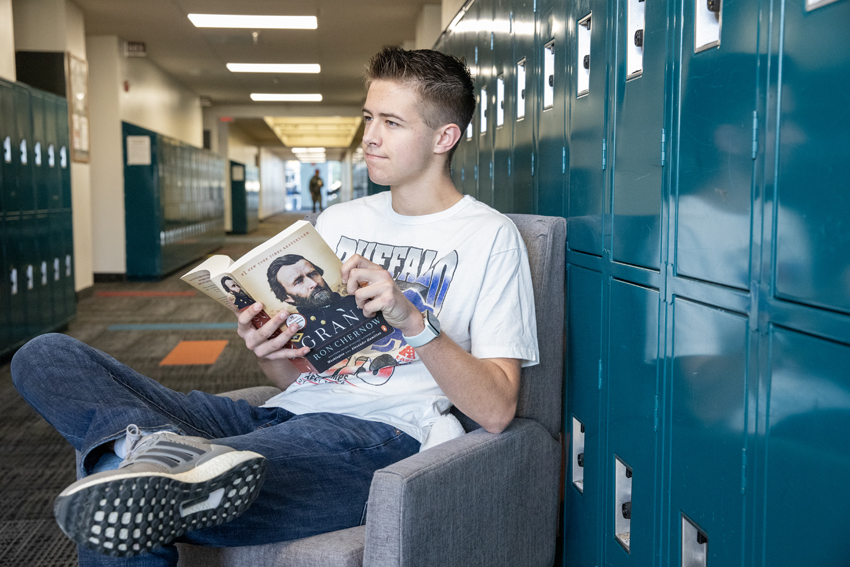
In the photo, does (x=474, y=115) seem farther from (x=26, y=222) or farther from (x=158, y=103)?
(x=158, y=103)

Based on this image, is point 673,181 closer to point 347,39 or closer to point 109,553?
point 109,553

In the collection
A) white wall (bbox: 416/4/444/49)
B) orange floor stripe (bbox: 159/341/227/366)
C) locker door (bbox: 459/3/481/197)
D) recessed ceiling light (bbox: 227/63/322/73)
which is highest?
recessed ceiling light (bbox: 227/63/322/73)

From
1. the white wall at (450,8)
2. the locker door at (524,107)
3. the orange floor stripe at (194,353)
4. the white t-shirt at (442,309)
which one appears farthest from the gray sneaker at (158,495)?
the white wall at (450,8)

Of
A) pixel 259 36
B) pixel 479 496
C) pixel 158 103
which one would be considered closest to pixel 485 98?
pixel 479 496

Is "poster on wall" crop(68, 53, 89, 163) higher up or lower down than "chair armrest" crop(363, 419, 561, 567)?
higher up

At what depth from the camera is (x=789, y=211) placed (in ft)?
2.85

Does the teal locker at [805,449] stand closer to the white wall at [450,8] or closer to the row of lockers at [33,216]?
the row of lockers at [33,216]

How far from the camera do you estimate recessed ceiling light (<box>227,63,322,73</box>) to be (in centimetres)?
1035

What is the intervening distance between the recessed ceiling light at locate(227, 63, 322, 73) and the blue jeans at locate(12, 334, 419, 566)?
959 cm

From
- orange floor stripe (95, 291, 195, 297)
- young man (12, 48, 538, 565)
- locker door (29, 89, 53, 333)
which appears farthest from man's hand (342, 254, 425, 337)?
orange floor stripe (95, 291, 195, 297)

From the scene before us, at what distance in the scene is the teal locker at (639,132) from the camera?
4.06 ft

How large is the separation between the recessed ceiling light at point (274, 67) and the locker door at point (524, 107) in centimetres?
856

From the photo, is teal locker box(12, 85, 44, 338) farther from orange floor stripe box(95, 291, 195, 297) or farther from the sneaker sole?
the sneaker sole

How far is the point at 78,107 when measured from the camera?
7.36m
